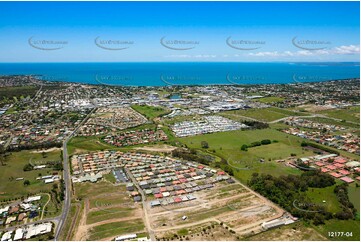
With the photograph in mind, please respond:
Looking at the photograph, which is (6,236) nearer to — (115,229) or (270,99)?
(115,229)

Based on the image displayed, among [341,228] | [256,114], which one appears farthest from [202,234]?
[256,114]

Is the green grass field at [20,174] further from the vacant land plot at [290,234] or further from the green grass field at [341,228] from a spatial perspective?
the green grass field at [341,228]

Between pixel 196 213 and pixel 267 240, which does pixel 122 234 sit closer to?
pixel 196 213

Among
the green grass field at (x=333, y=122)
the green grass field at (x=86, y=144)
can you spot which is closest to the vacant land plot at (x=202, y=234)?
the green grass field at (x=86, y=144)

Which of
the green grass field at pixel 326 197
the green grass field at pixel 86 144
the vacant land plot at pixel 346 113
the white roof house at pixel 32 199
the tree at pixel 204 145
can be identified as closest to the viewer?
the green grass field at pixel 326 197

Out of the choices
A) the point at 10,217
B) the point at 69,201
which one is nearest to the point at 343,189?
the point at 69,201

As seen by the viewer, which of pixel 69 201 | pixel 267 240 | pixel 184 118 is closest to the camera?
pixel 267 240
